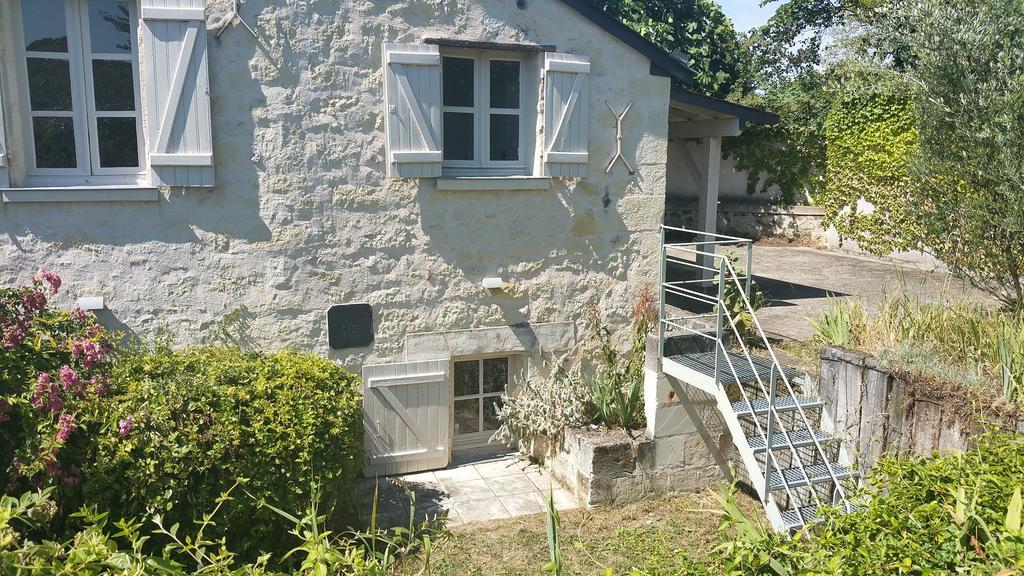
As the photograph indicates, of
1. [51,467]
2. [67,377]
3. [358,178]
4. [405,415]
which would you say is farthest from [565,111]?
[51,467]

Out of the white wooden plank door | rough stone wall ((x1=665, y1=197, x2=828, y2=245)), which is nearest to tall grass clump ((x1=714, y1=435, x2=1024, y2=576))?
the white wooden plank door

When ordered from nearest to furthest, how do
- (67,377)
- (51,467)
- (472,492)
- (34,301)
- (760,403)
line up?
(51,467), (67,377), (34,301), (760,403), (472,492)

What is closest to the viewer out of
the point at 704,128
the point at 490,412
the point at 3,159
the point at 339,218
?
the point at 3,159

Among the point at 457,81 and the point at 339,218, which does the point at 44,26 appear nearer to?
the point at 339,218

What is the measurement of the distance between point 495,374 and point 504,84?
276 cm

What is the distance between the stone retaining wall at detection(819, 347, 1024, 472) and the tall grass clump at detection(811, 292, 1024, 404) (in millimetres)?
179

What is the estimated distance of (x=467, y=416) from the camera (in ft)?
24.7

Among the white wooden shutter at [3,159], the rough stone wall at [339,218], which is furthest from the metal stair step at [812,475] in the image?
the white wooden shutter at [3,159]

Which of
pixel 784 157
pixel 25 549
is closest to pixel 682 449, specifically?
pixel 25 549

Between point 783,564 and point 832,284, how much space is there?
31.2 feet

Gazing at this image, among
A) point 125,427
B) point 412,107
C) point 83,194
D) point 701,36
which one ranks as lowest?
point 125,427

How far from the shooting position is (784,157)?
52.2ft

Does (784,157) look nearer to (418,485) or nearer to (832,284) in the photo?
(832,284)

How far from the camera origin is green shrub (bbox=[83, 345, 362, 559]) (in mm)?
4496
